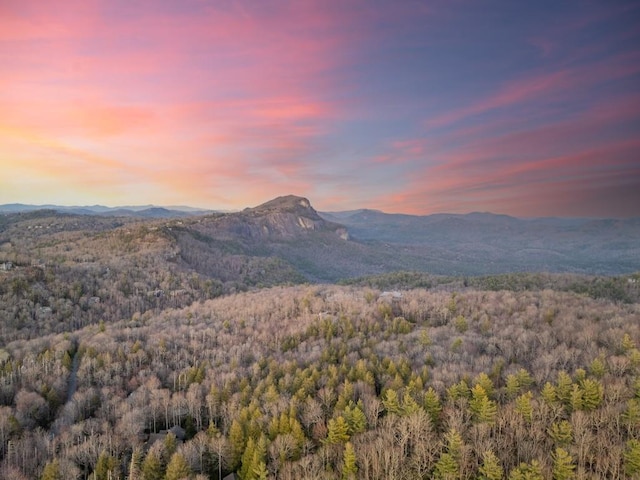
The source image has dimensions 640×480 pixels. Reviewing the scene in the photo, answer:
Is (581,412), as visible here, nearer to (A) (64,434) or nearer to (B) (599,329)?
(B) (599,329)

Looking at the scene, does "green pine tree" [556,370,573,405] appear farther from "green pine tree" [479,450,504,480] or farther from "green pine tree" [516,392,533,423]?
"green pine tree" [479,450,504,480]

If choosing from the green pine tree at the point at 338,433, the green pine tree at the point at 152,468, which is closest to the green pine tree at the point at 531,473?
the green pine tree at the point at 338,433

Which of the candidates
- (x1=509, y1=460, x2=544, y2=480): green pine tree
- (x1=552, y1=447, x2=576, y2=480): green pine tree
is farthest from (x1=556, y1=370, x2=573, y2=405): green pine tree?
(x1=509, y1=460, x2=544, y2=480): green pine tree

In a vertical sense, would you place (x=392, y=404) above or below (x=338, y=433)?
above

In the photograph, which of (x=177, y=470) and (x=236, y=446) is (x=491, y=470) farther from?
(x=177, y=470)

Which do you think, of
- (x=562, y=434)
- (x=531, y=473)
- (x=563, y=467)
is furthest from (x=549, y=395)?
(x=531, y=473)

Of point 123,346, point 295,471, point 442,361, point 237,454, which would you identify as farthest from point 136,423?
point 442,361

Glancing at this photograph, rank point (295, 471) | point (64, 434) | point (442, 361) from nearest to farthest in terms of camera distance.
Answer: point (295, 471), point (64, 434), point (442, 361)

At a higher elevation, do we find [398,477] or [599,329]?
[599,329]
